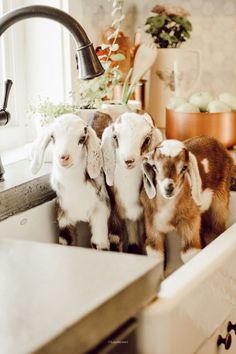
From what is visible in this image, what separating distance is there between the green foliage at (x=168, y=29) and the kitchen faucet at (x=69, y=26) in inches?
25.0

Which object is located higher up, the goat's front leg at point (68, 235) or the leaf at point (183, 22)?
the leaf at point (183, 22)

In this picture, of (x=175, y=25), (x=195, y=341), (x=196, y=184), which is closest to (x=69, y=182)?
(x=196, y=184)

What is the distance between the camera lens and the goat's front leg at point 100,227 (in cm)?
135

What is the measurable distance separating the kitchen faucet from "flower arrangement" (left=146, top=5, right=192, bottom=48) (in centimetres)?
64

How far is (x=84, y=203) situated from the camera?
1328 mm

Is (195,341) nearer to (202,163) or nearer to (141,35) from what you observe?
(202,163)

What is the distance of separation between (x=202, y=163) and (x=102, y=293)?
0.57 m

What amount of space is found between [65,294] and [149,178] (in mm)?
444

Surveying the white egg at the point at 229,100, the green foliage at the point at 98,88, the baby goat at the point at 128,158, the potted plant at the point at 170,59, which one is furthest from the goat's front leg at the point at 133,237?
the potted plant at the point at 170,59

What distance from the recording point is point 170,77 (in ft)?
6.16

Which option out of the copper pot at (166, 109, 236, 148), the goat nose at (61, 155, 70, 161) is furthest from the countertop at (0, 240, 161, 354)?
the copper pot at (166, 109, 236, 148)

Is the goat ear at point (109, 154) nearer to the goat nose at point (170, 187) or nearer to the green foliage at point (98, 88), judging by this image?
the goat nose at point (170, 187)

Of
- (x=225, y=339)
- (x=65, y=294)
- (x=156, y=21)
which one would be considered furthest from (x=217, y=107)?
(x=65, y=294)

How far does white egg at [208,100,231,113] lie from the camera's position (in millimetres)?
1630
